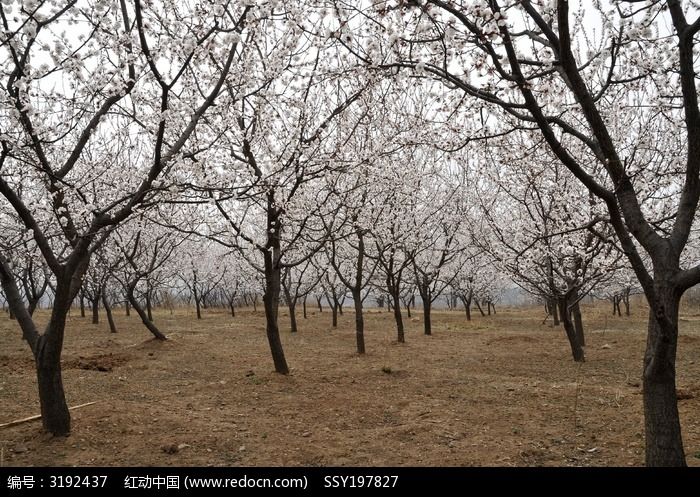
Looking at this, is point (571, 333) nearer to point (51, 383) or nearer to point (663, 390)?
point (663, 390)

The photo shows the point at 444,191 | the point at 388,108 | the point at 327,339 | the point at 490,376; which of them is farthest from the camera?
the point at 444,191

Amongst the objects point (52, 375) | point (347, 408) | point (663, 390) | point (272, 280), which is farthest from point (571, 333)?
point (52, 375)

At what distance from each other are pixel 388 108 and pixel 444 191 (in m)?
8.57

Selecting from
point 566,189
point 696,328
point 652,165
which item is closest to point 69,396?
point 566,189

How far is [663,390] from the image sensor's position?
4211mm

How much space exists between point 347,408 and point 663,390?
4.47m

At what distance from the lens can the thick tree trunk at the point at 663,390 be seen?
4105mm

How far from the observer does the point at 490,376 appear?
32.8 feet

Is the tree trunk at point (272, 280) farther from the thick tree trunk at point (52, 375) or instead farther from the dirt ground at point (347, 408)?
the thick tree trunk at point (52, 375)

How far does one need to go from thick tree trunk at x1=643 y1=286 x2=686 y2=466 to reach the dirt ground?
89 centimetres

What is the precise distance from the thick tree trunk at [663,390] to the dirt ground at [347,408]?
2.91 feet

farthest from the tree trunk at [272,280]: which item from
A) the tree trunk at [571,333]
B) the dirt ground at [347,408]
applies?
the tree trunk at [571,333]

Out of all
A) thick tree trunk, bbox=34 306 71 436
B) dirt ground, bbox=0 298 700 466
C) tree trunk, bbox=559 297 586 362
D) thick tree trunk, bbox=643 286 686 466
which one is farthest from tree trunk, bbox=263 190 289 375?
thick tree trunk, bbox=643 286 686 466
